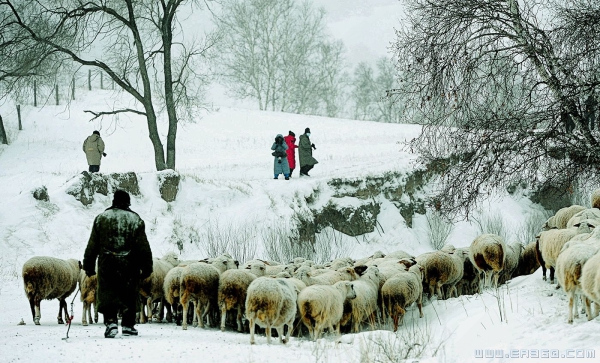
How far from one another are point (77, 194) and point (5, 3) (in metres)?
7.02

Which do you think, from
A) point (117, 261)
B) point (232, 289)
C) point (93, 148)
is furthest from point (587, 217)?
point (93, 148)

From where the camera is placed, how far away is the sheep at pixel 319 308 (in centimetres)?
859

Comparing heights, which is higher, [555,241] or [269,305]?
[555,241]

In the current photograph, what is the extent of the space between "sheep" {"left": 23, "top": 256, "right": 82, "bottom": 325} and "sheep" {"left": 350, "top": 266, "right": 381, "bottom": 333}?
4.45m

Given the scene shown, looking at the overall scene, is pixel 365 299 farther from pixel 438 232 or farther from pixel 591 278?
pixel 438 232

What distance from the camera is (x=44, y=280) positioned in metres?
9.18

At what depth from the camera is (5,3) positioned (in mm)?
20094

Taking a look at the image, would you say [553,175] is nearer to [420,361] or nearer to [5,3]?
[420,361]

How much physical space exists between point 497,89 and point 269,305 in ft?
20.0

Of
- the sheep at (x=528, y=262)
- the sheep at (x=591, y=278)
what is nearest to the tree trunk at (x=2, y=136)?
the sheep at (x=528, y=262)

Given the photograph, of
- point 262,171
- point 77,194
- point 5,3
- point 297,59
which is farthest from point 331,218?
point 297,59

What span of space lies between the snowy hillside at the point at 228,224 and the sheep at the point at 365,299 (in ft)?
2.50

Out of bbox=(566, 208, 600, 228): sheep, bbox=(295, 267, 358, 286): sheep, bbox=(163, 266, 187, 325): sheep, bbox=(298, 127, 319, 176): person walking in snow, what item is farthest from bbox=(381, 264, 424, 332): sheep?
bbox=(298, 127, 319, 176): person walking in snow

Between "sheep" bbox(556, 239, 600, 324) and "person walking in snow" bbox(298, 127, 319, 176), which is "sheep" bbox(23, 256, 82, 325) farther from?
"person walking in snow" bbox(298, 127, 319, 176)
